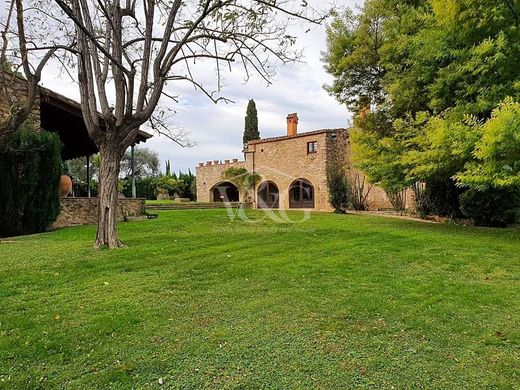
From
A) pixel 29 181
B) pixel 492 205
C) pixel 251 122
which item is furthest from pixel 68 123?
pixel 251 122

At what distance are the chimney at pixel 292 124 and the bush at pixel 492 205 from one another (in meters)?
14.0

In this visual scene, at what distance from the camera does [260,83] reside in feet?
29.5

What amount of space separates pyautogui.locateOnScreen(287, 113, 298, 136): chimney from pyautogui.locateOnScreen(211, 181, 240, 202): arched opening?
6.93m

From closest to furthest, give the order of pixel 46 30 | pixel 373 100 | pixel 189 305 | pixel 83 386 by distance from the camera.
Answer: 1. pixel 83 386
2. pixel 189 305
3. pixel 46 30
4. pixel 373 100

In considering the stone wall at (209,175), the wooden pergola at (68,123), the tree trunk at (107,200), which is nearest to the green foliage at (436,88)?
the tree trunk at (107,200)

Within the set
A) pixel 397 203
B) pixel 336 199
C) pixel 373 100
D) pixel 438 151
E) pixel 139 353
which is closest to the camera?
pixel 139 353

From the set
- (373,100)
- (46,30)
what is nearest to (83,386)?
(46,30)

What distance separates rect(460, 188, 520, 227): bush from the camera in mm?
12234

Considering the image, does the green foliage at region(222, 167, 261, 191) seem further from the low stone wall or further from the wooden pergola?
the low stone wall

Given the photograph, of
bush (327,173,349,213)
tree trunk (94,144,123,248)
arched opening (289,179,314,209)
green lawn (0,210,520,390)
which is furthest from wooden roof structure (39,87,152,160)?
arched opening (289,179,314,209)

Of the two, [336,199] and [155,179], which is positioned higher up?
[155,179]

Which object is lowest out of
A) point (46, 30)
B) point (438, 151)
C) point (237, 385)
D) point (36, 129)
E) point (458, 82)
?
point (237, 385)

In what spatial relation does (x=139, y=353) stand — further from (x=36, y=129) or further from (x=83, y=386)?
(x=36, y=129)

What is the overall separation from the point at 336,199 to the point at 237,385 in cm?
1809
